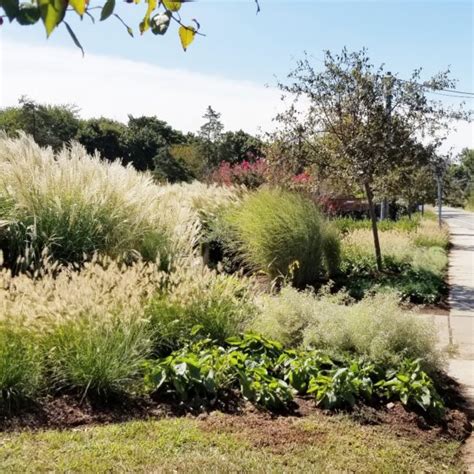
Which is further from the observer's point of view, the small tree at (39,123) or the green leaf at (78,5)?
the small tree at (39,123)

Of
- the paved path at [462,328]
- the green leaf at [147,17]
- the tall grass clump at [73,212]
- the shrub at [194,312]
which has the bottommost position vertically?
the paved path at [462,328]

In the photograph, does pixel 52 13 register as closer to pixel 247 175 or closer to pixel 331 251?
pixel 331 251

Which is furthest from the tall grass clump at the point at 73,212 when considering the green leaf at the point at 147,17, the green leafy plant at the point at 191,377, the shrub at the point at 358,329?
the green leaf at the point at 147,17

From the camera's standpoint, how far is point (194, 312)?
4.79 meters

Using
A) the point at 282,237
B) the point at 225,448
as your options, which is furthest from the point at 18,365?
the point at 282,237

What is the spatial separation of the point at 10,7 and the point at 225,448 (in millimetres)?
2644

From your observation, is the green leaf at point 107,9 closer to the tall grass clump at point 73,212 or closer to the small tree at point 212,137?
the tall grass clump at point 73,212

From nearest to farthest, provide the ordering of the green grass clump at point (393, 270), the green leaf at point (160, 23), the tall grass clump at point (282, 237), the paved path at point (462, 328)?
1. the green leaf at point (160, 23)
2. the paved path at point (462, 328)
3. the green grass clump at point (393, 270)
4. the tall grass clump at point (282, 237)

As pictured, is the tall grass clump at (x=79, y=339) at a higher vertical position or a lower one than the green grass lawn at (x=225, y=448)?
higher

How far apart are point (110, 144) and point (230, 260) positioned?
142 feet

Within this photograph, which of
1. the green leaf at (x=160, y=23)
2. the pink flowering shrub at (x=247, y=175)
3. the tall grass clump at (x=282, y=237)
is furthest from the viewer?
the pink flowering shrub at (x=247, y=175)

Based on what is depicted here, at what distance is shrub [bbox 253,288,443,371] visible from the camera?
4539 mm

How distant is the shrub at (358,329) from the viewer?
4539 millimetres

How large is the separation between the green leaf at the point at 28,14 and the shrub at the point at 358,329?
3826 millimetres
